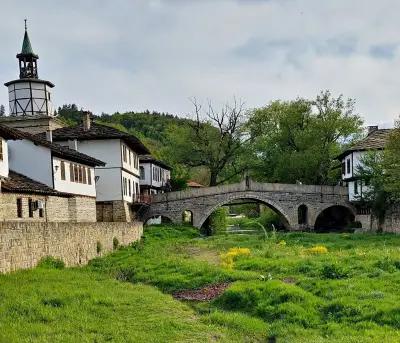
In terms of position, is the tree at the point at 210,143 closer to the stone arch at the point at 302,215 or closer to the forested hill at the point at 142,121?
the stone arch at the point at 302,215

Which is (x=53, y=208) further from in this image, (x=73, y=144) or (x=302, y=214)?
(x=302, y=214)

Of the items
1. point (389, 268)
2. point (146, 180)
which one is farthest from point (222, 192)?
point (389, 268)

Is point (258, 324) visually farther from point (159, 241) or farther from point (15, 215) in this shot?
point (159, 241)

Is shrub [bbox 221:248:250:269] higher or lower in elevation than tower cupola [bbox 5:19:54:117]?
lower

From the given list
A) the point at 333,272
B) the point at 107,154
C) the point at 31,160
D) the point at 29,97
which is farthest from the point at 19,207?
the point at 29,97

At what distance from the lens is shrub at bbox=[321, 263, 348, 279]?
1705 cm

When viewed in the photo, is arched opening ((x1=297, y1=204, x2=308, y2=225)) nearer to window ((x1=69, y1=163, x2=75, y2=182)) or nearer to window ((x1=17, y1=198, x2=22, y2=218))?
window ((x1=69, y1=163, x2=75, y2=182))

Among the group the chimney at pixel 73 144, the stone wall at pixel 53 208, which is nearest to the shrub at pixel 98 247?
the stone wall at pixel 53 208

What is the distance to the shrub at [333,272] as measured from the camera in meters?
17.1

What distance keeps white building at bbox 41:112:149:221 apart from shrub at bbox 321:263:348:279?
82.9 ft

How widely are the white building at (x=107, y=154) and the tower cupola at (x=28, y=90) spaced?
6254mm

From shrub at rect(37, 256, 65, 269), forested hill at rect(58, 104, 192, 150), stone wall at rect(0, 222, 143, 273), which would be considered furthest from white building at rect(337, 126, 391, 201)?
forested hill at rect(58, 104, 192, 150)

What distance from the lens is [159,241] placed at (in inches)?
1453

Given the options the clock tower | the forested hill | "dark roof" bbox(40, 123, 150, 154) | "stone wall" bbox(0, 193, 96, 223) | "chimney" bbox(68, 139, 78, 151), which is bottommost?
"stone wall" bbox(0, 193, 96, 223)
